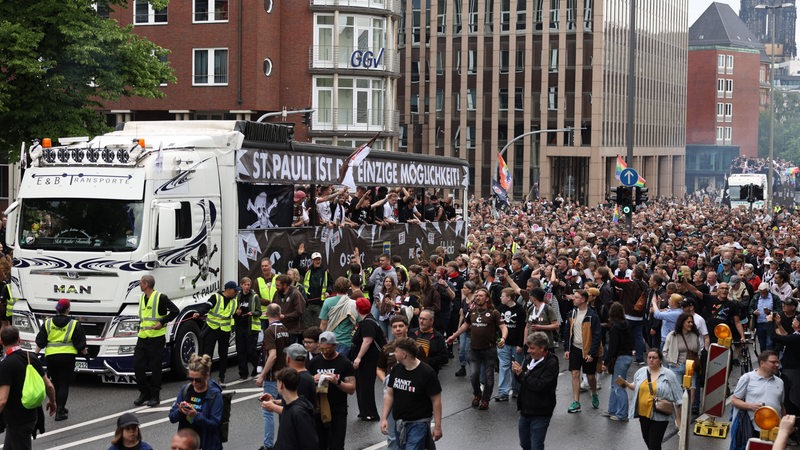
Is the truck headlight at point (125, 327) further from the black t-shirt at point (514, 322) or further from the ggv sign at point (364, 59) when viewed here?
the ggv sign at point (364, 59)

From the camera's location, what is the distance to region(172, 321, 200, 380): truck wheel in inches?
661

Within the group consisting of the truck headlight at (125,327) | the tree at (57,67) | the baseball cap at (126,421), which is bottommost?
the truck headlight at (125,327)

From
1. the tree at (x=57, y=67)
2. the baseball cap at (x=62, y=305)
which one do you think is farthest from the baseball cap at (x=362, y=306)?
the tree at (x=57, y=67)

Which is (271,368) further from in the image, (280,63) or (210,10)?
(280,63)

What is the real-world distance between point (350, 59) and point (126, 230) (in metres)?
42.9

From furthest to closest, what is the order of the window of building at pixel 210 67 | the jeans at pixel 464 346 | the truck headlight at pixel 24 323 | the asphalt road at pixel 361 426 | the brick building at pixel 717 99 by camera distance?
the brick building at pixel 717 99 → the window of building at pixel 210 67 → the jeans at pixel 464 346 → the truck headlight at pixel 24 323 → the asphalt road at pixel 361 426

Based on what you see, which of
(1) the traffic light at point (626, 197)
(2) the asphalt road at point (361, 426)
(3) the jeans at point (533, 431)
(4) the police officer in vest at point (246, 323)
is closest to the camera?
(3) the jeans at point (533, 431)

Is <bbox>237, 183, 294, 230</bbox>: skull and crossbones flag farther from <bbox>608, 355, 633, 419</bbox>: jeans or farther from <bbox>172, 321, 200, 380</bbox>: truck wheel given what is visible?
<bbox>608, 355, 633, 419</bbox>: jeans

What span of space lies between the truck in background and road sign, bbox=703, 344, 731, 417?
7341 millimetres

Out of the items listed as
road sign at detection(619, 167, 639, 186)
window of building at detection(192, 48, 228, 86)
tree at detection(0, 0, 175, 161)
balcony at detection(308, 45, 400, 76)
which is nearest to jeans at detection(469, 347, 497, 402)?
tree at detection(0, 0, 175, 161)

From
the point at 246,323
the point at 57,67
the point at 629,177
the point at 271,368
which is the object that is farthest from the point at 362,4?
the point at 271,368

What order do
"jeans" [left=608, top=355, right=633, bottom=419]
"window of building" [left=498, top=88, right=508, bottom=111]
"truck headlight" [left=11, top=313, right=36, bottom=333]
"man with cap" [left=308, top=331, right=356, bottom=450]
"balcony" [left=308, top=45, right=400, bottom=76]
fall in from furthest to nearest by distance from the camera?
"window of building" [left=498, top=88, right=508, bottom=111] < "balcony" [left=308, top=45, right=400, bottom=76] < "truck headlight" [left=11, top=313, right=36, bottom=333] < "jeans" [left=608, top=355, right=633, bottom=419] < "man with cap" [left=308, top=331, right=356, bottom=450]

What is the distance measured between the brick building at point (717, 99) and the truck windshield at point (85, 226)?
13926 cm

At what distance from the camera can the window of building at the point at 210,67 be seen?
178 feet
